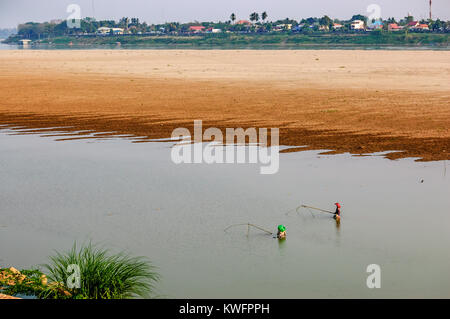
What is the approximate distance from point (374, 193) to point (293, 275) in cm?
598

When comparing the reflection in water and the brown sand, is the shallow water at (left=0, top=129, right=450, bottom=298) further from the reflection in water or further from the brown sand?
the brown sand

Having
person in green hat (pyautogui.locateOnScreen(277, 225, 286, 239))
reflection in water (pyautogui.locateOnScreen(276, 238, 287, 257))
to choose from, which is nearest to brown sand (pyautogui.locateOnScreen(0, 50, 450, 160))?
person in green hat (pyautogui.locateOnScreen(277, 225, 286, 239))

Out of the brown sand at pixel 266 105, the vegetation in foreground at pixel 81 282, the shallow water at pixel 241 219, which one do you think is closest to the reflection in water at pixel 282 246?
the shallow water at pixel 241 219

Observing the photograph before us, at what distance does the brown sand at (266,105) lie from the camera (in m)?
24.6

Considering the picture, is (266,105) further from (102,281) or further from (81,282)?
(81,282)

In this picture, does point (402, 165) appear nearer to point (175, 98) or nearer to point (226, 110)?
point (226, 110)

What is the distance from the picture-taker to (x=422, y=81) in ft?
138

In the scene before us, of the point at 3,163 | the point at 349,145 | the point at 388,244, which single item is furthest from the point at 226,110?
the point at 388,244

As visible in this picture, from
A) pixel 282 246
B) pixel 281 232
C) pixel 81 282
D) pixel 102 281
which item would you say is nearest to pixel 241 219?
pixel 281 232

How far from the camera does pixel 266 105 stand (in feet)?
107

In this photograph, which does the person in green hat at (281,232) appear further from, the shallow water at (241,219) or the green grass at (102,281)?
the green grass at (102,281)

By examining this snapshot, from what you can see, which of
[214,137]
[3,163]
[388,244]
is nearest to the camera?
[388,244]

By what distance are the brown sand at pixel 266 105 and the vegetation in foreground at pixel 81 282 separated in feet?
41.0

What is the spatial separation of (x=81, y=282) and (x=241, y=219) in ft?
17.1
